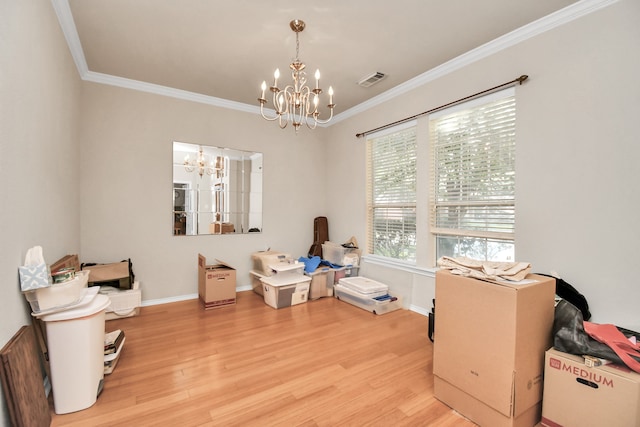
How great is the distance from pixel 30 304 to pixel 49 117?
134 cm

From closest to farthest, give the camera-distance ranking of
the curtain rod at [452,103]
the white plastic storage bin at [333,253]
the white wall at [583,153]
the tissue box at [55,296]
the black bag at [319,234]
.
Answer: the tissue box at [55,296] → the white wall at [583,153] → the curtain rod at [452,103] → the white plastic storage bin at [333,253] → the black bag at [319,234]

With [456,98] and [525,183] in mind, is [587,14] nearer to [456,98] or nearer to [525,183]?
[456,98]

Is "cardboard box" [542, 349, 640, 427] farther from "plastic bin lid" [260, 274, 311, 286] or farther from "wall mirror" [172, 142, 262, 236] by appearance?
"wall mirror" [172, 142, 262, 236]

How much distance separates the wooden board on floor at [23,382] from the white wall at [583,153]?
3396mm

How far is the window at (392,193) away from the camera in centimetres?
363

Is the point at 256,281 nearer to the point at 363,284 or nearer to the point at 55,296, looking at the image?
the point at 363,284

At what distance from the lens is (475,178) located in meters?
2.89

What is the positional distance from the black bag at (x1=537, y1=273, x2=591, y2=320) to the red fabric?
20.0 inches

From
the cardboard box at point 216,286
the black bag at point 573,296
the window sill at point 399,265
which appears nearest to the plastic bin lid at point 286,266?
the cardboard box at point 216,286

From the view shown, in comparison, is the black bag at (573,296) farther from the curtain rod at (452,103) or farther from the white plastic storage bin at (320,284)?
the white plastic storage bin at (320,284)

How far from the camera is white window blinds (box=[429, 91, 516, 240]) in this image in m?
2.66

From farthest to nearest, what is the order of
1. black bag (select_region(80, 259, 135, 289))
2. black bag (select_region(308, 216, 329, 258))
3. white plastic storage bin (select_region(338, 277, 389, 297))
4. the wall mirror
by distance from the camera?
black bag (select_region(308, 216, 329, 258)) < the wall mirror < white plastic storage bin (select_region(338, 277, 389, 297)) < black bag (select_region(80, 259, 135, 289))

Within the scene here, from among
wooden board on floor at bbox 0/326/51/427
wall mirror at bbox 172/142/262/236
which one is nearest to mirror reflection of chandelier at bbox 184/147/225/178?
wall mirror at bbox 172/142/262/236

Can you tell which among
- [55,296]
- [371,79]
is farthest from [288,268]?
[371,79]
